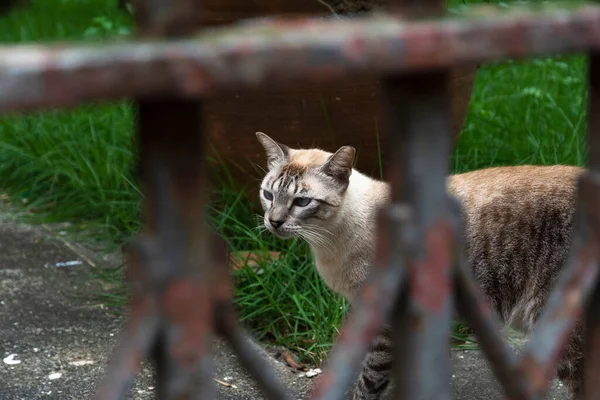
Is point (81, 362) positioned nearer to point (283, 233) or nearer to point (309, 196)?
point (283, 233)

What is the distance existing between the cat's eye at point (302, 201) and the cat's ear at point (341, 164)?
5.6 inches

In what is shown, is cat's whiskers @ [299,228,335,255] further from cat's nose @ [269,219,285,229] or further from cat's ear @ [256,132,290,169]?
cat's ear @ [256,132,290,169]

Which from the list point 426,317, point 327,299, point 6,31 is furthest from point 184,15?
point 6,31

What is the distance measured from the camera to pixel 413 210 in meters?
1.39

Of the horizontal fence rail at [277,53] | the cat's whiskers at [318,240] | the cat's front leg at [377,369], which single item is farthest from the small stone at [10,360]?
the horizontal fence rail at [277,53]

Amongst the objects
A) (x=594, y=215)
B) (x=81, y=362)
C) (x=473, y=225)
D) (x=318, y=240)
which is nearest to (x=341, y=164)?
(x=318, y=240)

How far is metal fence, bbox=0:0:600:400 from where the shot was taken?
115cm

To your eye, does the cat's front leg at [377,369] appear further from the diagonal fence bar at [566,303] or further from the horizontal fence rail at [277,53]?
the horizontal fence rail at [277,53]

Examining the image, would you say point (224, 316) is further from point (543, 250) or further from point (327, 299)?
point (327, 299)

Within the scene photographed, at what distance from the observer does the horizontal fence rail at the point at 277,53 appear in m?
1.09

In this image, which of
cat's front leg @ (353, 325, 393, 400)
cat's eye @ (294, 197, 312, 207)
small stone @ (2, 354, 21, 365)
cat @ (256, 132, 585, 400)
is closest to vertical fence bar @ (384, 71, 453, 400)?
cat @ (256, 132, 585, 400)

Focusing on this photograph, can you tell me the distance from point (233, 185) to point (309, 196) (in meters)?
1.03

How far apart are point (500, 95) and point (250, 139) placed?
2.19 m

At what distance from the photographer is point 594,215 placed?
1.56 meters
